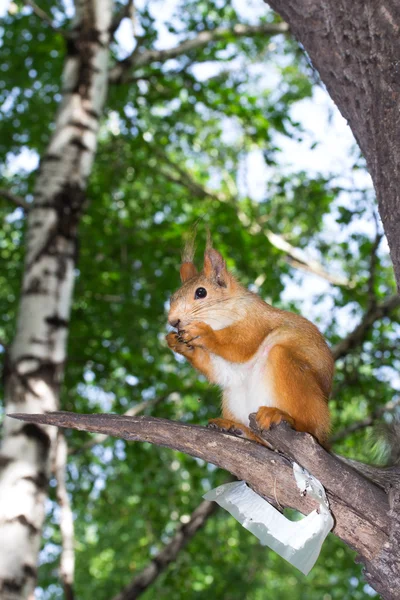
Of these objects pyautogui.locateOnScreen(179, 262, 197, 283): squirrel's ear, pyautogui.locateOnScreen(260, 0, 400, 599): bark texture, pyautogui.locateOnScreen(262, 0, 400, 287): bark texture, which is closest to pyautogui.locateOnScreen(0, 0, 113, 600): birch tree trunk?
pyautogui.locateOnScreen(179, 262, 197, 283): squirrel's ear

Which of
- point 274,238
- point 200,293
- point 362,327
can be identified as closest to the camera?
point 200,293

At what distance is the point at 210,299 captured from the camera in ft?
7.14

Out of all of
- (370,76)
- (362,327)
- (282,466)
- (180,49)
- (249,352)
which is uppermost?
(180,49)

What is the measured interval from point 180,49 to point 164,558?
392 centimetres

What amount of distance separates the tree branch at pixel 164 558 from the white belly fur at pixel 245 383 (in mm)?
1582

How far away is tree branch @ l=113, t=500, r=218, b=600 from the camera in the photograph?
11.4 ft

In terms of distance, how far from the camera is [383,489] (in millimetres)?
1525

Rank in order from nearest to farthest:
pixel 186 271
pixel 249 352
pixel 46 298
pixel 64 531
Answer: pixel 249 352 → pixel 186 271 → pixel 46 298 → pixel 64 531

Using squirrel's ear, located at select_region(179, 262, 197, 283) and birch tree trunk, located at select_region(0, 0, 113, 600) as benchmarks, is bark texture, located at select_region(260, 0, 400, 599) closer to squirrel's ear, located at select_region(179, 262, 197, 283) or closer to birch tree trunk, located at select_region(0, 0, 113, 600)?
squirrel's ear, located at select_region(179, 262, 197, 283)

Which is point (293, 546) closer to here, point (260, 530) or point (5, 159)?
point (260, 530)

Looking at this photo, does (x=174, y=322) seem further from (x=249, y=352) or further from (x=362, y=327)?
(x=362, y=327)

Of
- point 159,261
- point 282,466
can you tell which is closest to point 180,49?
point 159,261

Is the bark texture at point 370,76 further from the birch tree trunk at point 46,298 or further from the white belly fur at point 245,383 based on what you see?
the birch tree trunk at point 46,298

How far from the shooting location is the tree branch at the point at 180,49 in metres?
4.95
